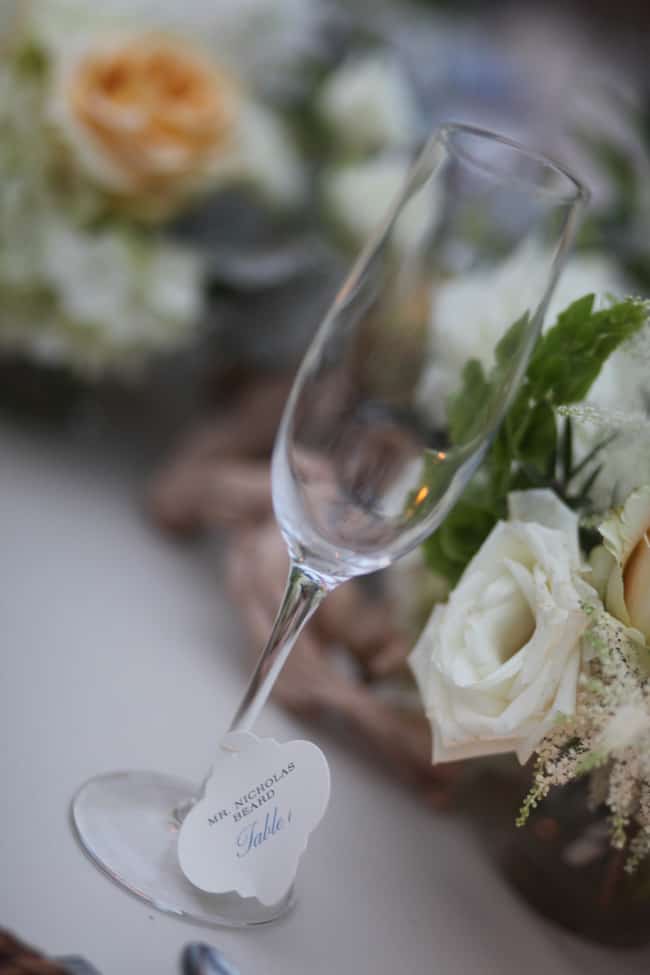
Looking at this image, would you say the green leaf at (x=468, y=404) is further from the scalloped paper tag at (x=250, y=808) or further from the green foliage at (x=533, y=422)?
the scalloped paper tag at (x=250, y=808)

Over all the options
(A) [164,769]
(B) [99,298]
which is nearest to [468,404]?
(A) [164,769]

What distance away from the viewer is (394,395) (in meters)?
0.58

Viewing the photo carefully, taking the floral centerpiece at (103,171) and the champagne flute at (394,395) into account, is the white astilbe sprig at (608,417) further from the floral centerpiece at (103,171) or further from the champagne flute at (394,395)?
the floral centerpiece at (103,171)

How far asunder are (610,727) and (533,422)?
6.6 inches

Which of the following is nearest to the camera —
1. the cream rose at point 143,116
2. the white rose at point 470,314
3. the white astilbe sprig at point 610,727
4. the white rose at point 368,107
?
the white astilbe sprig at point 610,727

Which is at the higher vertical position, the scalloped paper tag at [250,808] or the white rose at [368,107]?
the white rose at [368,107]

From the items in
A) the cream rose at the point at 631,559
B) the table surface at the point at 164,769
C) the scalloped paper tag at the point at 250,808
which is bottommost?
the table surface at the point at 164,769

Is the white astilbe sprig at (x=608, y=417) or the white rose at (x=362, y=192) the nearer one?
the white astilbe sprig at (x=608, y=417)

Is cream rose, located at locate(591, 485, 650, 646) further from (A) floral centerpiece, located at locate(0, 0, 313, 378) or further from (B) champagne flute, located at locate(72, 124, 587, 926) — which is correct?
(A) floral centerpiece, located at locate(0, 0, 313, 378)

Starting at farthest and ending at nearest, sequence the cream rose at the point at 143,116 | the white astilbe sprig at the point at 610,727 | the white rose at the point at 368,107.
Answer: the white rose at the point at 368,107
the cream rose at the point at 143,116
the white astilbe sprig at the point at 610,727

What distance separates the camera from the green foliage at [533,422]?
0.47 metres

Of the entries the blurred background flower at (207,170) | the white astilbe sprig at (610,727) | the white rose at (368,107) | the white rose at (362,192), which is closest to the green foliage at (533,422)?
the white astilbe sprig at (610,727)

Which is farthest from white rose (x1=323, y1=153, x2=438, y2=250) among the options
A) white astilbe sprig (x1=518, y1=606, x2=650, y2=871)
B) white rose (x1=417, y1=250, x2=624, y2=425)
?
white astilbe sprig (x1=518, y1=606, x2=650, y2=871)

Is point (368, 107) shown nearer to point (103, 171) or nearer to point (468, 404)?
point (103, 171)
